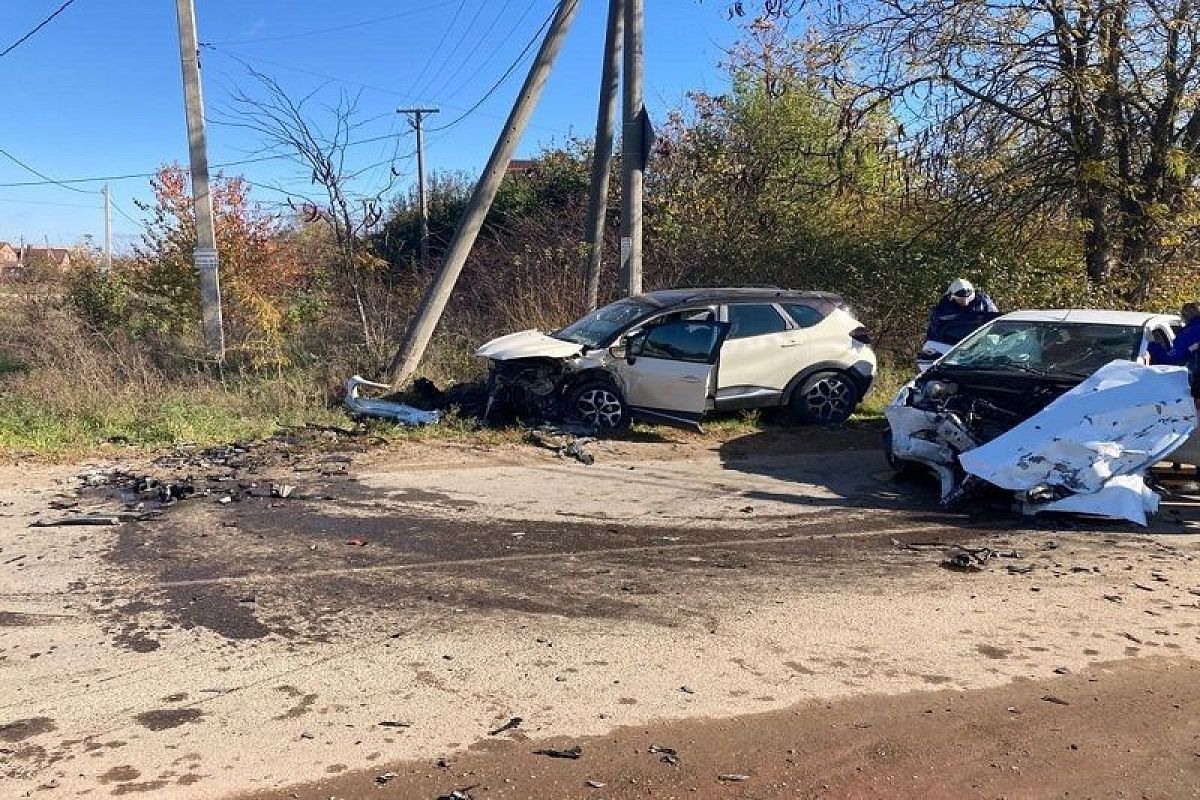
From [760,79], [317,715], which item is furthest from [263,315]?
[317,715]

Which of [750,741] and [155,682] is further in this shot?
[155,682]

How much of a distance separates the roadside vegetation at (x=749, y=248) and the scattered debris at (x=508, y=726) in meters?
6.46

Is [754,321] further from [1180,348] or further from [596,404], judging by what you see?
[1180,348]

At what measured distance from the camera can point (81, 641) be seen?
14.6 feet

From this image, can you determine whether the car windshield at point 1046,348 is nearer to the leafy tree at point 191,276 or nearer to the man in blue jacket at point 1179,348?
the man in blue jacket at point 1179,348

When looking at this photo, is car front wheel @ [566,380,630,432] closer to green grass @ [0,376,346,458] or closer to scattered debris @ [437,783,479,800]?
green grass @ [0,376,346,458]

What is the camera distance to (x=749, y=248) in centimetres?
1628

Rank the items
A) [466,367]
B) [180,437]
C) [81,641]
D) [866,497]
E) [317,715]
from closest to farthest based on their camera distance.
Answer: [317,715], [81,641], [866,497], [180,437], [466,367]

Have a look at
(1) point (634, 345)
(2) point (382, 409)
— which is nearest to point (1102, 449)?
(1) point (634, 345)

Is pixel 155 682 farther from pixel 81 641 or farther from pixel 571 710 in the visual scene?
pixel 571 710

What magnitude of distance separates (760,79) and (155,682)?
645 inches

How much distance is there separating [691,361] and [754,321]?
1127 millimetres

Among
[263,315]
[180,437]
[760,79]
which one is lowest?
[180,437]

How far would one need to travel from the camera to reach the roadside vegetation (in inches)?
466
